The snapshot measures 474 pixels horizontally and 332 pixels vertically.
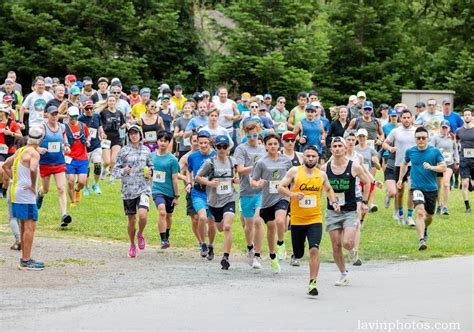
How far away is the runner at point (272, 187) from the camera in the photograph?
14.4 m

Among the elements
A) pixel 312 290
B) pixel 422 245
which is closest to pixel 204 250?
pixel 422 245

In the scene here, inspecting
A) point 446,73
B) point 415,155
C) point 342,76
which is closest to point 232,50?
point 342,76

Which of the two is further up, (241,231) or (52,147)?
(52,147)

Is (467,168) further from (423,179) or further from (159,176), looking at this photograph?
(159,176)

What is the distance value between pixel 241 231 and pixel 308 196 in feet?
20.1

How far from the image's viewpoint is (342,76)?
135 ft

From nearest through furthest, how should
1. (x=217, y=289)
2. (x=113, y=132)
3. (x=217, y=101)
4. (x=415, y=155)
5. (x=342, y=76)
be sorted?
(x=217, y=289) < (x=415, y=155) < (x=113, y=132) < (x=217, y=101) < (x=342, y=76)

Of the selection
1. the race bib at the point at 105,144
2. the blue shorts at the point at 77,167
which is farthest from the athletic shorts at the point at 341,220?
the race bib at the point at 105,144

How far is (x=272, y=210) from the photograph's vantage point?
47.9ft

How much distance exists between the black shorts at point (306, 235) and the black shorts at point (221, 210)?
1.78m

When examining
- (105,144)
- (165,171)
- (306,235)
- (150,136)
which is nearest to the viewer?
(306,235)

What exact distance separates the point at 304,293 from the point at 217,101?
13029 mm

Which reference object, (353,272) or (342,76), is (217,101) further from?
(342,76)

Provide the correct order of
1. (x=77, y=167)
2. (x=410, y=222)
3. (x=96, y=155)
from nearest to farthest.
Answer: (x=77, y=167) < (x=410, y=222) < (x=96, y=155)
